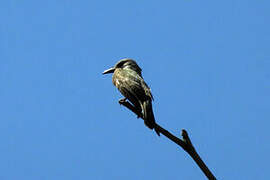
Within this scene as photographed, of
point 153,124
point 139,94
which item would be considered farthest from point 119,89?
point 153,124

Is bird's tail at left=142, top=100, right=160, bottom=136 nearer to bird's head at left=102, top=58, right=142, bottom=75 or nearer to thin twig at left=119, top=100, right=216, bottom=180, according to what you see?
thin twig at left=119, top=100, right=216, bottom=180

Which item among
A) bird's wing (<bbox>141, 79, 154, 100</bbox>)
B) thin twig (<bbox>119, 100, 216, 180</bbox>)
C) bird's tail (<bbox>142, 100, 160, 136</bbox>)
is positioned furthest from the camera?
bird's wing (<bbox>141, 79, 154, 100</bbox>)

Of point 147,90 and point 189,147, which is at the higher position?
point 147,90

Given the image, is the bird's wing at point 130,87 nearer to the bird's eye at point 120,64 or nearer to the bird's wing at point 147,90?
the bird's wing at point 147,90

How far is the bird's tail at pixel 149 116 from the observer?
5930 mm

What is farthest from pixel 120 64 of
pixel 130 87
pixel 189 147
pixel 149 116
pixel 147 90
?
pixel 189 147

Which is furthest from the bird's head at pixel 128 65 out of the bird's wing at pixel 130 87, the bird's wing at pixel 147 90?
the bird's wing at pixel 147 90

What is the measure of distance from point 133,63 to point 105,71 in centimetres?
58

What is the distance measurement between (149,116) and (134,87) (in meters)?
1.07

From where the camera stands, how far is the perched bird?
20.8 feet

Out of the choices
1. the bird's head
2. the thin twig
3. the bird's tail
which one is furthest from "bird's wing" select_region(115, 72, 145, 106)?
the thin twig

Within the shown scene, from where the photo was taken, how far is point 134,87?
7.16 m

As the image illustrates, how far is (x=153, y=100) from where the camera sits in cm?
686

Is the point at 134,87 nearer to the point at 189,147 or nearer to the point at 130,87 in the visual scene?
the point at 130,87
